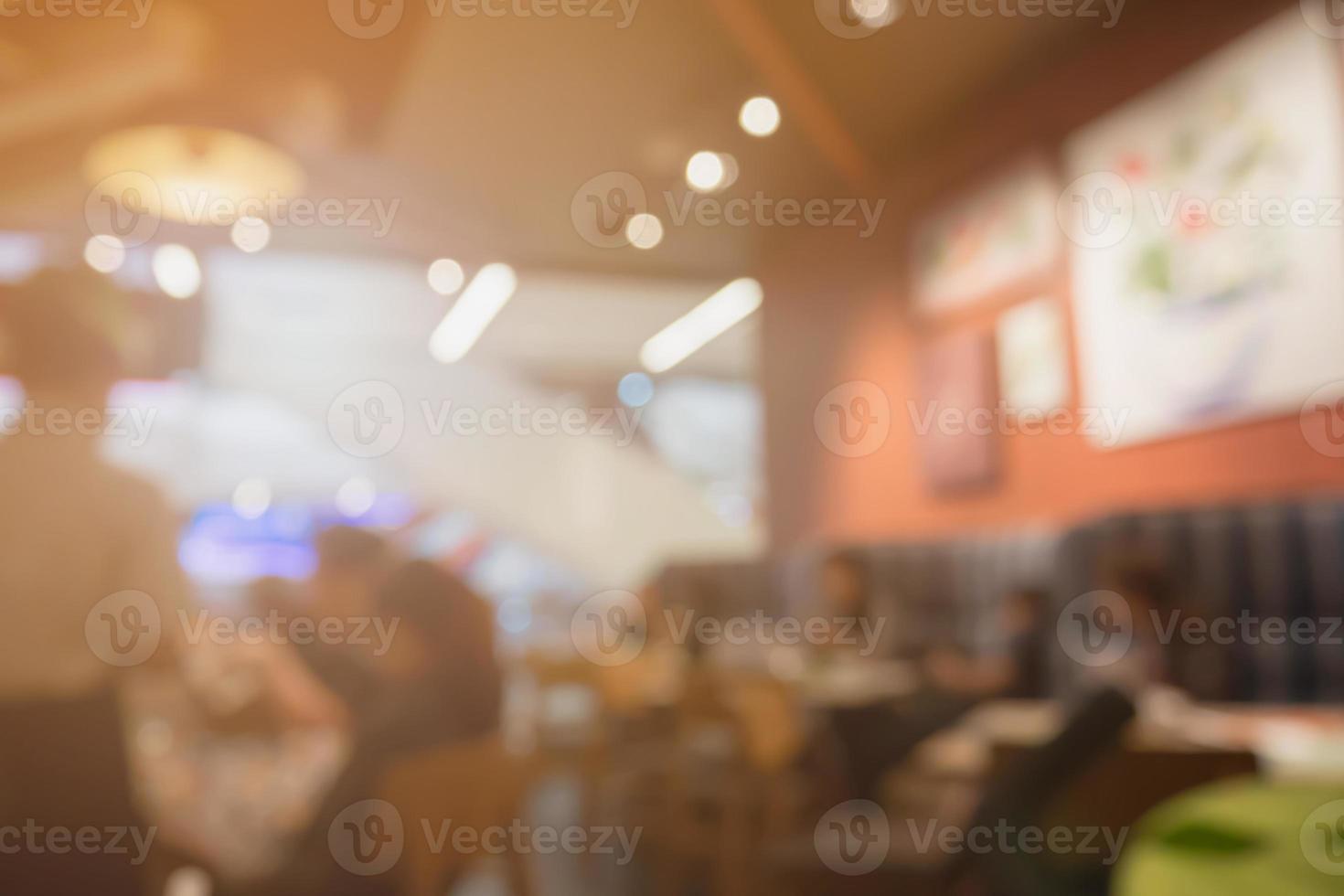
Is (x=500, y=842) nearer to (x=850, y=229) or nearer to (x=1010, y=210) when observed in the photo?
(x=850, y=229)

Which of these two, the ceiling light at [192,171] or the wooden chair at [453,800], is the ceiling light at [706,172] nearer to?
the ceiling light at [192,171]

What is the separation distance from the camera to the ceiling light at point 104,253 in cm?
39

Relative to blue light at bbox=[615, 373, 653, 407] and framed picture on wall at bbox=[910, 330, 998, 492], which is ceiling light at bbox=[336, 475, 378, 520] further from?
framed picture on wall at bbox=[910, 330, 998, 492]

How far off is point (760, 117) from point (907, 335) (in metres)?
0.18

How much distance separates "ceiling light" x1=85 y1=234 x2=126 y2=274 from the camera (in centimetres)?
39

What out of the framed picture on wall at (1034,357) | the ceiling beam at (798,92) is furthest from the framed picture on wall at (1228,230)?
the ceiling beam at (798,92)

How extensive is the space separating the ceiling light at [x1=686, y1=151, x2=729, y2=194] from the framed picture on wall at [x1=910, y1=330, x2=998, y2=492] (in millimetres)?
173

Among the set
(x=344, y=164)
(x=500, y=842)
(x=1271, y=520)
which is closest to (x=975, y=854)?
(x=500, y=842)

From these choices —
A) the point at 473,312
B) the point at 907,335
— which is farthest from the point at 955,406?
the point at 473,312

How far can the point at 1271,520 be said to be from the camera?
0.87 m

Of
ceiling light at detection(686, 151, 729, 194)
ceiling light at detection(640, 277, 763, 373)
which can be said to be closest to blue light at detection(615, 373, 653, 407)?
ceiling light at detection(640, 277, 763, 373)

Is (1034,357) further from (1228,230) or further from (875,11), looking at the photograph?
(1228,230)

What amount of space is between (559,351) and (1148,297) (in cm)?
57

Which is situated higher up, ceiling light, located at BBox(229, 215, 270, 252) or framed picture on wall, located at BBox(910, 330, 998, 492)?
ceiling light, located at BBox(229, 215, 270, 252)
